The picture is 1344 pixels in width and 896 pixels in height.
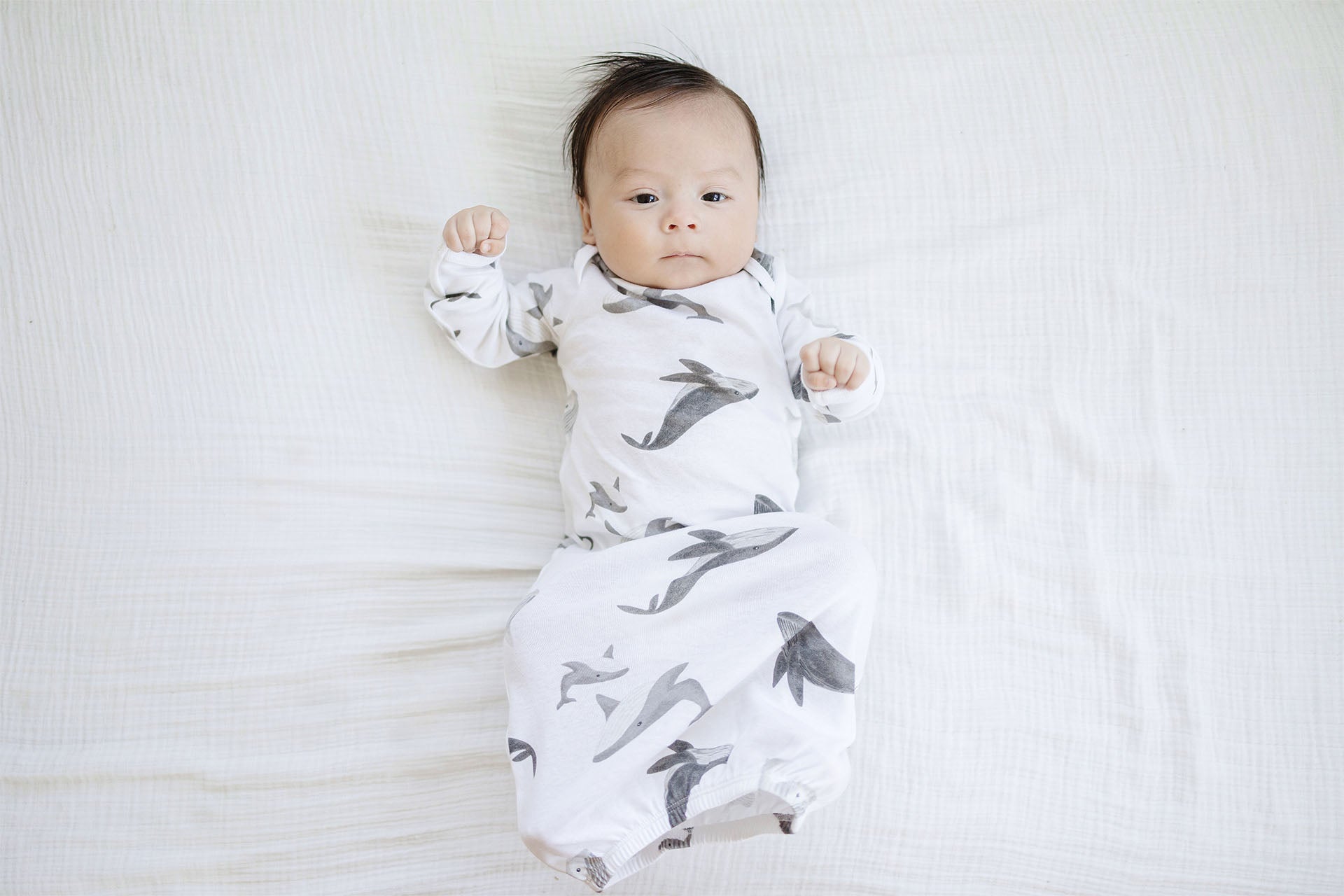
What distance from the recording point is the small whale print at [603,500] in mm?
1061

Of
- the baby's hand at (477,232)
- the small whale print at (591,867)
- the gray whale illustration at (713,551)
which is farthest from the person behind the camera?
the baby's hand at (477,232)

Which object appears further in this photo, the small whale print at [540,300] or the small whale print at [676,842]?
the small whale print at [540,300]

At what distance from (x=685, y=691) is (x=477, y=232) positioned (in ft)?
1.87

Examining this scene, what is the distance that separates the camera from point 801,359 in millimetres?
1071

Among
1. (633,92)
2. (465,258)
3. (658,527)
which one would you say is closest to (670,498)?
(658,527)

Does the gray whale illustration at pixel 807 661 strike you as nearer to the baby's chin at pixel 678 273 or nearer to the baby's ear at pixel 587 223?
the baby's chin at pixel 678 273

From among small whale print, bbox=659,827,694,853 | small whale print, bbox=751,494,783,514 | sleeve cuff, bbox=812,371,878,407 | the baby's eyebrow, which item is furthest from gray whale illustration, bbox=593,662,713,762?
the baby's eyebrow

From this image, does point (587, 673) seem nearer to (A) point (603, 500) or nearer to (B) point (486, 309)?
(A) point (603, 500)

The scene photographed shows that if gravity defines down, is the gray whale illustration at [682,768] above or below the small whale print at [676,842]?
above

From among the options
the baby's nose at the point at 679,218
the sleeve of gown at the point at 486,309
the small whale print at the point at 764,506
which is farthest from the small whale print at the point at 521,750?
the baby's nose at the point at 679,218

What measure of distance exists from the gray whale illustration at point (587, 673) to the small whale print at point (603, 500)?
17 centimetres

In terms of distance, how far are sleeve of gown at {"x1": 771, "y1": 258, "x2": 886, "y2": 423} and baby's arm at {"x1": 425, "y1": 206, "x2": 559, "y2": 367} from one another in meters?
0.29

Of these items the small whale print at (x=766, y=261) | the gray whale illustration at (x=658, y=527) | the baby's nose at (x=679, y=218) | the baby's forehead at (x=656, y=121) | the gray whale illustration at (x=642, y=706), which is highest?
the baby's forehead at (x=656, y=121)

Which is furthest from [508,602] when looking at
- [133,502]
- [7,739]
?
[7,739]
